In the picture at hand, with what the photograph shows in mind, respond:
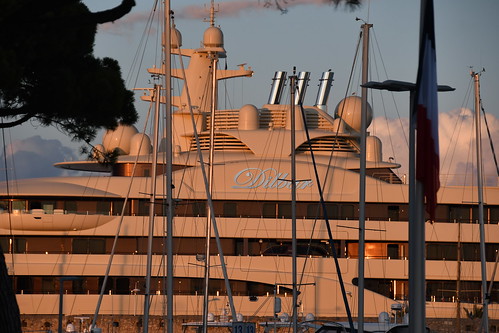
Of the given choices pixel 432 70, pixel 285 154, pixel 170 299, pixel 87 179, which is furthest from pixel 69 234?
pixel 432 70

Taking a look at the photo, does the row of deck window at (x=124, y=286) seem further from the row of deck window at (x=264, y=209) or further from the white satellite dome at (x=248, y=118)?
the white satellite dome at (x=248, y=118)

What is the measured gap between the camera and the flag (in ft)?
40.1

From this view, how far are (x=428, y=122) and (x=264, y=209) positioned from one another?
39.5 meters

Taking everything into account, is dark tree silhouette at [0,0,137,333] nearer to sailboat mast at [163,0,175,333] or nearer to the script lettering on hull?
sailboat mast at [163,0,175,333]

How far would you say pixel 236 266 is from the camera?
166ft

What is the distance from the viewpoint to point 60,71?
1681cm

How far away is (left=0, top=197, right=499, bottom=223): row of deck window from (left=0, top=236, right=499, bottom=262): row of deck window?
3.70 feet

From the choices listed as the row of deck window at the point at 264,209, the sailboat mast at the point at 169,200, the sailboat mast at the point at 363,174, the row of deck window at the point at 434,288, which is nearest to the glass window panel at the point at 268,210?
the row of deck window at the point at 264,209

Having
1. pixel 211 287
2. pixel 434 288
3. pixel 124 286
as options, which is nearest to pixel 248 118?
pixel 211 287

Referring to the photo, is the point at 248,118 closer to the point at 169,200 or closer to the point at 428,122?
the point at 169,200

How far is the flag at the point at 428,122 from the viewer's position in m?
12.2

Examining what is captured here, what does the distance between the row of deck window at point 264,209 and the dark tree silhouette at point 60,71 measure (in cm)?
3325

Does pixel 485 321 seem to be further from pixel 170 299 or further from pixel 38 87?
pixel 38 87

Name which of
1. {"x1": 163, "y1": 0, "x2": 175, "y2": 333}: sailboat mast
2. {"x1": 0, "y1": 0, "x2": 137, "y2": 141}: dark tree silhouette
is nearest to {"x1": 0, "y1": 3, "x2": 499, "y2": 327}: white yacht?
{"x1": 163, "y1": 0, "x2": 175, "y2": 333}: sailboat mast
